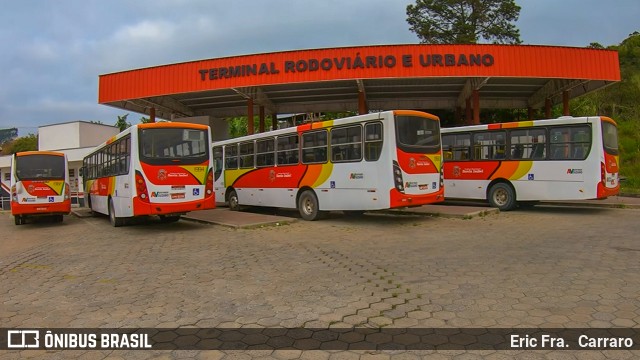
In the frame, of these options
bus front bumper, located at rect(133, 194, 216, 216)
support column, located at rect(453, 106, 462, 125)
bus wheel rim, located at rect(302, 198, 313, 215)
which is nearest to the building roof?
support column, located at rect(453, 106, 462, 125)

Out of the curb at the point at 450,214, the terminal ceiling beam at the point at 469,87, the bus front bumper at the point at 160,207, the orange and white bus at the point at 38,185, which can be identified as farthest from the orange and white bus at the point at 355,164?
the terminal ceiling beam at the point at 469,87

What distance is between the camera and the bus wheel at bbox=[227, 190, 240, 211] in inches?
640

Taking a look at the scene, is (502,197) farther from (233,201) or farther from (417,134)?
(233,201)

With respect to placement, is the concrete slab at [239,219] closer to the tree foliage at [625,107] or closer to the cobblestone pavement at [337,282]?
the cobblestone pavement at [337,282]

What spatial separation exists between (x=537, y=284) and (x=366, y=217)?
791 centimetres

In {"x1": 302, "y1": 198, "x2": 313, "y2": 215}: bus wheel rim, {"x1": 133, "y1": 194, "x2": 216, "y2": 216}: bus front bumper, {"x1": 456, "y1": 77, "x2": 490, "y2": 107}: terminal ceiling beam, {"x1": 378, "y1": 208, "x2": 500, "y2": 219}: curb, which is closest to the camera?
{"x1": 133, "y1": 194, "x2": 216, "y2": 216}: bus front bumper

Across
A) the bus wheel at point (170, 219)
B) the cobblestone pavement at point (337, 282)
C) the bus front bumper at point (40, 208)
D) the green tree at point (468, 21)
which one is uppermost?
the green tree at point (468, 21)

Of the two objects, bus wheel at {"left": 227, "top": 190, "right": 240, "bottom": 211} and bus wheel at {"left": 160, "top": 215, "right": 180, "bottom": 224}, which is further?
bus wheel at {"left": 227, "top": 190, "right": 240, "bottom": 211}

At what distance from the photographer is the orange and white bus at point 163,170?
10828mm

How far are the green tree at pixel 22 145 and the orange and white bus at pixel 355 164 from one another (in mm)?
65168

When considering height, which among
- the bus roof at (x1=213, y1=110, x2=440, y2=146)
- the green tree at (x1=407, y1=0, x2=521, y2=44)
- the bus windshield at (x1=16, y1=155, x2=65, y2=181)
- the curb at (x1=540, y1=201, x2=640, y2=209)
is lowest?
the curb at (x1=540, y1=201, x2=640, y2=209)

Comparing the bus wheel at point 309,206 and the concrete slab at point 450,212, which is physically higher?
the bus wheel at point 309,206

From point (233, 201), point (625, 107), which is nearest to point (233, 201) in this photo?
point (233, 201)

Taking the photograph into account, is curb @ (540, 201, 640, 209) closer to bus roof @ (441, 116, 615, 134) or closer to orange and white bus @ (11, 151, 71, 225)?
bus roof @ (441, 116, 615, 134)
